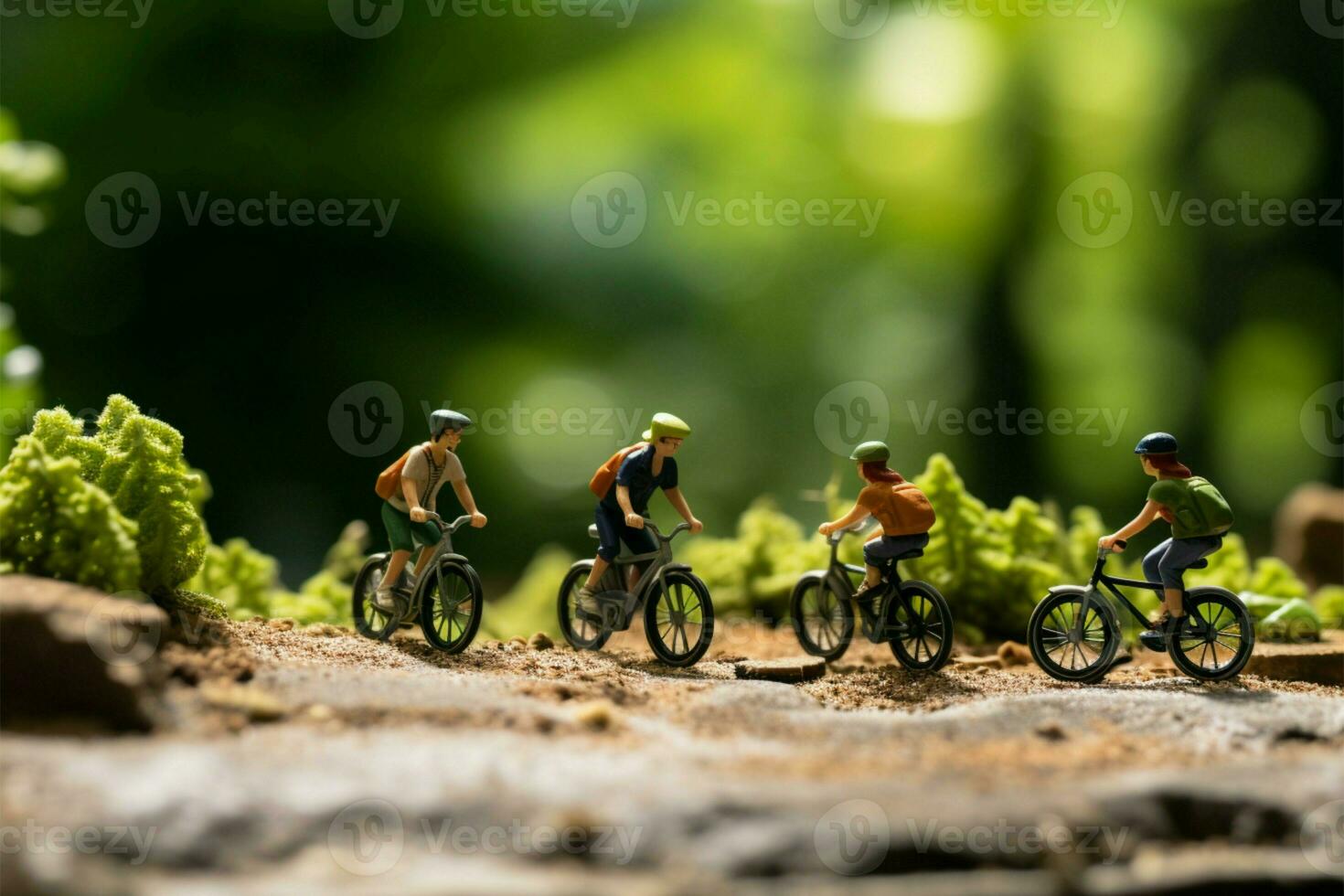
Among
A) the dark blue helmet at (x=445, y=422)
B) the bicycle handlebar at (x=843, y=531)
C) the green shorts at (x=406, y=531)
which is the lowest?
the green shorts at (x=406, y=531)

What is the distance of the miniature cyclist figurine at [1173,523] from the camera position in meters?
→ 5.55

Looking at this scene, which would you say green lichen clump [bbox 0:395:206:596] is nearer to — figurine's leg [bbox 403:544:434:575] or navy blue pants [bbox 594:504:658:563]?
figurine's leg [bbox 403:544:434:575]

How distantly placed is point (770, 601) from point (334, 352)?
5.78 meters

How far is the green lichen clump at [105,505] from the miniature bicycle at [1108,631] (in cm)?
381

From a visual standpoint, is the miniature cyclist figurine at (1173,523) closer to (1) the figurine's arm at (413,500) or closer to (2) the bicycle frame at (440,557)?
(2) the bicycle frame at (440,557)

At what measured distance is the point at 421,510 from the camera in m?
5.91

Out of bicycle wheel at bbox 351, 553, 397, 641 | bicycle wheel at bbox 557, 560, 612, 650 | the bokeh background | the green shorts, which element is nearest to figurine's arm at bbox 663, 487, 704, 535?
bicycle wheel at bbox 557, 560, 612, 650

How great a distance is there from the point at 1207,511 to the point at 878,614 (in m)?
1.59

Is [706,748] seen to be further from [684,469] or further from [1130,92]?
[1130,92]

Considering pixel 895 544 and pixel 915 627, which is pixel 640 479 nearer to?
pixel 895 544

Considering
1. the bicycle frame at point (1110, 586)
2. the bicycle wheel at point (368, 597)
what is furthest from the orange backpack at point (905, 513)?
the bicycle wheel at point (368, 597)

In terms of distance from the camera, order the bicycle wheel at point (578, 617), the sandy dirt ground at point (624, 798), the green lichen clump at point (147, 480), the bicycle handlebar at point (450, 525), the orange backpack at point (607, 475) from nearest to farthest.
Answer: the sandy dirt ground at point (624, 798) < the green lichen clump at point (147, 480) < the bicycle handlebar at point (450, 525) < the orange backpack at point (607, 475) < the bicycle wheel at point (578, 617)

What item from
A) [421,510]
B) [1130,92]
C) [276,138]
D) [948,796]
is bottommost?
[948,796]

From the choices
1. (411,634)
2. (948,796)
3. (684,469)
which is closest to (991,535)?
(411,634)
